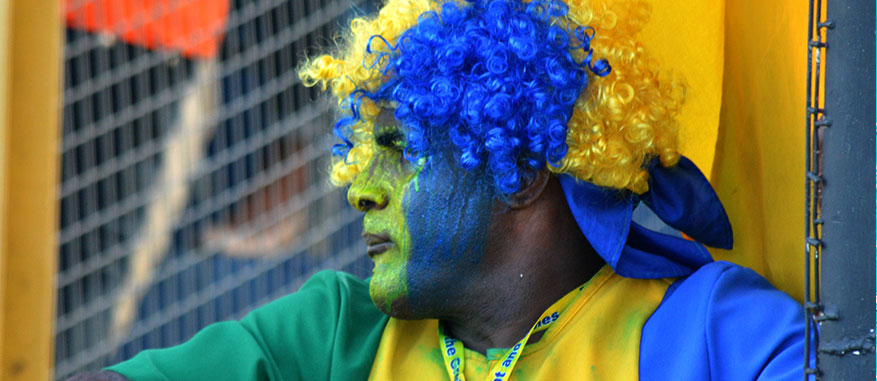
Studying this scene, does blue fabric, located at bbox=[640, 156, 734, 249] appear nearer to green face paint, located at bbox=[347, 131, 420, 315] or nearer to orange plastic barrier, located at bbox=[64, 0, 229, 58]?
green face paint, located at bbox=[347, 131, 420, 315]

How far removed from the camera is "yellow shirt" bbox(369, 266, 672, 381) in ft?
6.52

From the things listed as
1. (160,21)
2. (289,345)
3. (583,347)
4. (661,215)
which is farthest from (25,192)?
(160,21)

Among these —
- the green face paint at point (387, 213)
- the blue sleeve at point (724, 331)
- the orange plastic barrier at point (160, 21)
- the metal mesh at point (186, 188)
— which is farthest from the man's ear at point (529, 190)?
the orange plastic barrier at point (160, 21)

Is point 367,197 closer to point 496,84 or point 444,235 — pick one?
point 444,235

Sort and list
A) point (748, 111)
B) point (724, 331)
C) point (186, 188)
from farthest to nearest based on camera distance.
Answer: point (186, 188)
point (748, 111)
point (724, 331)

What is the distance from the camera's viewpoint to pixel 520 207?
209cm

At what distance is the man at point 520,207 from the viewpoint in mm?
2033

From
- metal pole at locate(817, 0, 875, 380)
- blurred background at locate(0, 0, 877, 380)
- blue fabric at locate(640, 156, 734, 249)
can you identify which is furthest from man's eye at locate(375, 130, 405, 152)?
blurred background at locate(0, 0, 877, 380)

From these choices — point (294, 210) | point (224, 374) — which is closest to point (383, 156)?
point (224, 374)

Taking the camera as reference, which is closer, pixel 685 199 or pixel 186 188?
pixel 685 199

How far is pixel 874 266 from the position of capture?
1240 millimetres

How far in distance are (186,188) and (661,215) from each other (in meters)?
2.98

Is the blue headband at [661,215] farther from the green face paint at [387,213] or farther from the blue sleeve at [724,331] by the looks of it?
the green face paint at [387,213]

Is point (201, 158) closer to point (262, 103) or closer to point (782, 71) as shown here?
point (262, 103)
